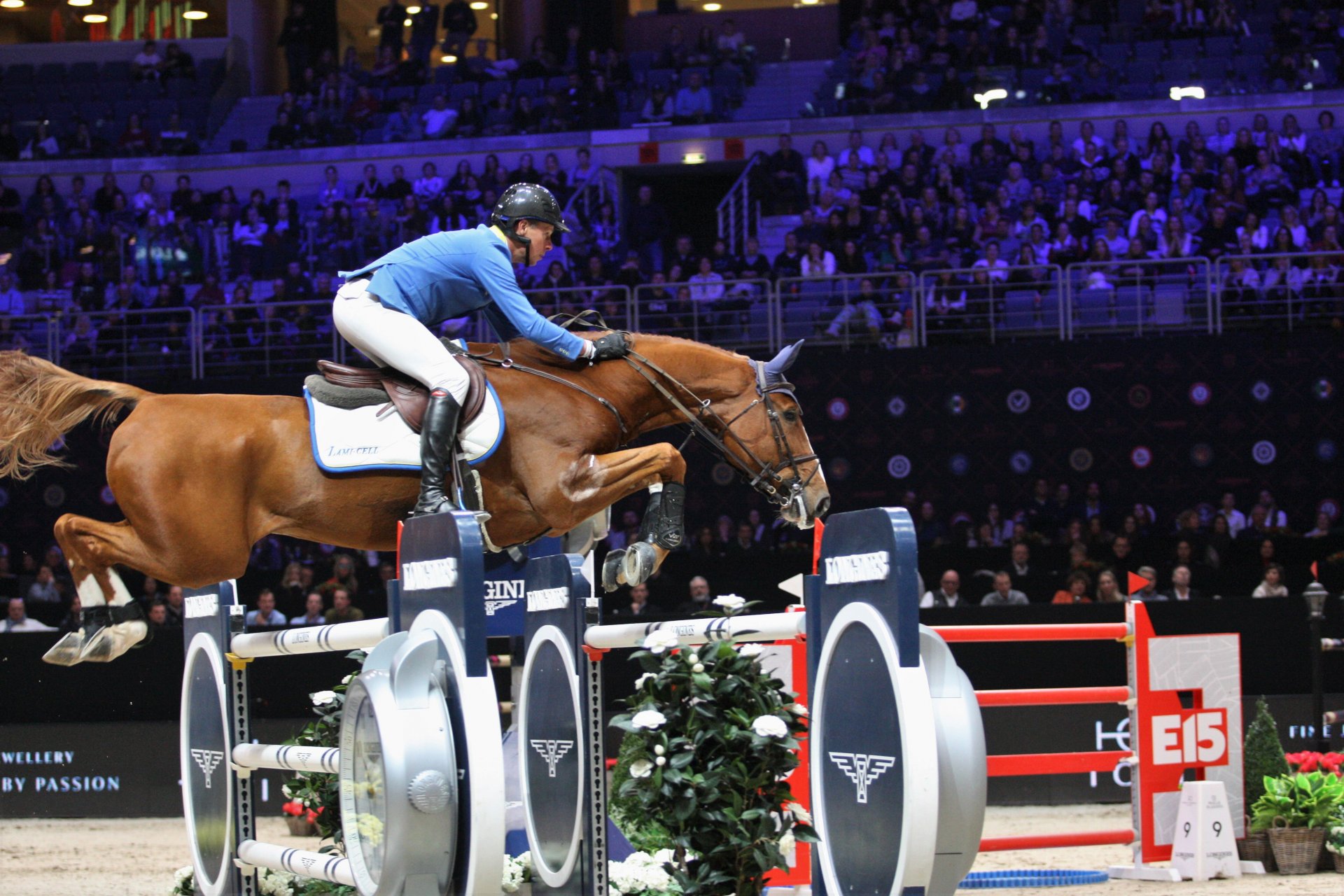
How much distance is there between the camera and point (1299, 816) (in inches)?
273

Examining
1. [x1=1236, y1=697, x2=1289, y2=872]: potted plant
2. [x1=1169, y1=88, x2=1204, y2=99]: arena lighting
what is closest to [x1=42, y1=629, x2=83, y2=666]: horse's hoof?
[x1=1236, y1=697, x2=1289, y2=872]: potted plant

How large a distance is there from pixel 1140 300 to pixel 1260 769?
644 cm

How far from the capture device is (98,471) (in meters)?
13.4

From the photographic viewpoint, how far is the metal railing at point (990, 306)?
12.8 meters

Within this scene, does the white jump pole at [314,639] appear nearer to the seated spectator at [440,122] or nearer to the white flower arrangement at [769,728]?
the white flower arrangement at [769,728]

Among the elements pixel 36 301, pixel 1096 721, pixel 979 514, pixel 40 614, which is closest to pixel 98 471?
pixel 40 614

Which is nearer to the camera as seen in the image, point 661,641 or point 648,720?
point 648,720

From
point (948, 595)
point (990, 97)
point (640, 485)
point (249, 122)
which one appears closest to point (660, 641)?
point (640, 485)

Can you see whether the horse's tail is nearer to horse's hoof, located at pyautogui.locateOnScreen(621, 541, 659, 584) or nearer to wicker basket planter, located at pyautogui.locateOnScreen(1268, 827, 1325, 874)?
horse's hoof, located at pyautogui.locateOnScreen(621, 541, 659, 584)

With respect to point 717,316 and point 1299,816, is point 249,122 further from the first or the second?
point 1299,816

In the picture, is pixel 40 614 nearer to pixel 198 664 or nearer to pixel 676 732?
pixel 198 664

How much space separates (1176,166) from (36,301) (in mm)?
11669

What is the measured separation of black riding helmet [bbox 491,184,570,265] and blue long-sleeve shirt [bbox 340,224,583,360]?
0.08 m

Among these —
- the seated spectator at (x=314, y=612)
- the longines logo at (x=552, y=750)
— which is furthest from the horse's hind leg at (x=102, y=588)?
the seated spectator at (x=314, y=612)
